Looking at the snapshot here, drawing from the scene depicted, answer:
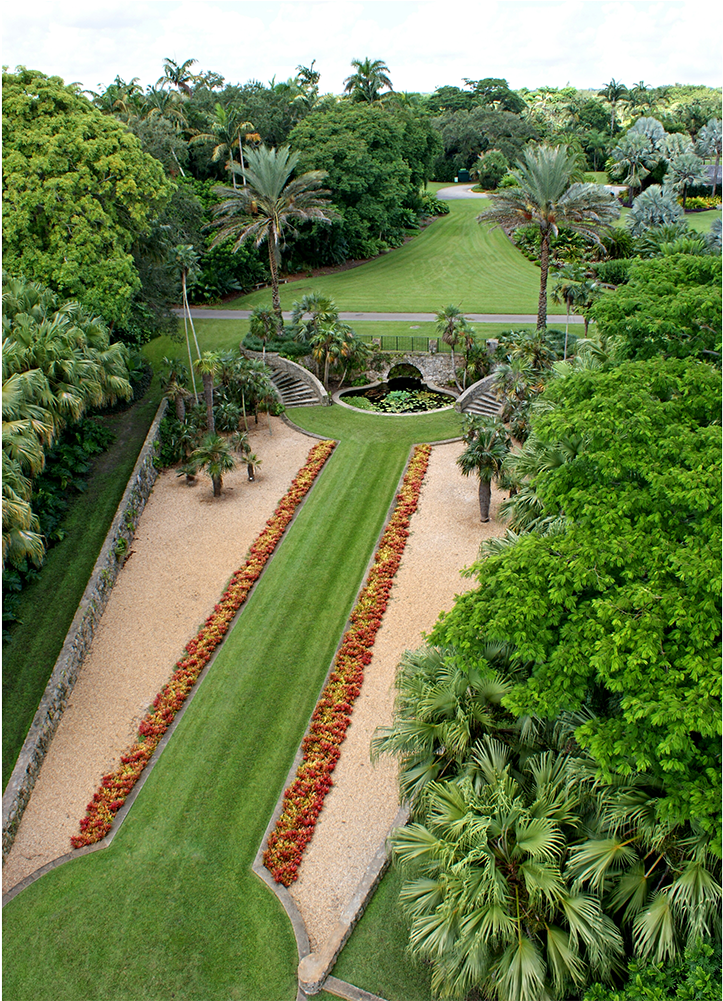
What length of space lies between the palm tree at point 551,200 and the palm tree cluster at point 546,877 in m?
27.4

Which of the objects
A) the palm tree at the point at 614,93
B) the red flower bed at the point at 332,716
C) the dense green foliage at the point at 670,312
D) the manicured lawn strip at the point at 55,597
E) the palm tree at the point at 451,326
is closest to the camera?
the red flower bed at the point at 332,716

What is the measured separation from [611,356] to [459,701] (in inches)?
477

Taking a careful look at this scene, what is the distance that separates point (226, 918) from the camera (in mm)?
13141

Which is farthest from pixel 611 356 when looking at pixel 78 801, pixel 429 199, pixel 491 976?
pixel 429 199

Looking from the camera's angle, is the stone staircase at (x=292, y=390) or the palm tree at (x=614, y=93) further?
the palm tree at (x=614, y=93)

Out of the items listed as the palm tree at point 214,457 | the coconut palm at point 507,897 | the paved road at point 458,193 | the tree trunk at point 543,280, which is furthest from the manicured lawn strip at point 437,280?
the coconut palm at point 507,897

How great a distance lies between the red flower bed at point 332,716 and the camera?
1423 centimetres

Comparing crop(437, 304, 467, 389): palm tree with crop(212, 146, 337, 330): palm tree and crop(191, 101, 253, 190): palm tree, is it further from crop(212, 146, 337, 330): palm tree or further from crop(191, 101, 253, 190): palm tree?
crop(191, 101, 253, 190): palm tree

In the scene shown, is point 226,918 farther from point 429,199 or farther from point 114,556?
point 429,199

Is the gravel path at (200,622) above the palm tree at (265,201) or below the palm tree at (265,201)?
below

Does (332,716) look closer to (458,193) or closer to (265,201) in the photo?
(265,201)

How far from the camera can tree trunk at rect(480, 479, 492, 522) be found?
951 inches

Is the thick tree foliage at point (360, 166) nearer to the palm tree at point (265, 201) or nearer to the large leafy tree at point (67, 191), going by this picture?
the palm tree at point (265, 201)

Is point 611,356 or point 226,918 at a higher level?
point 611,356
